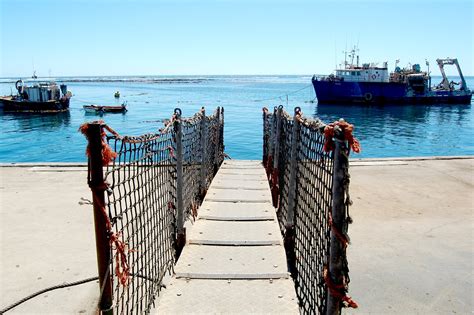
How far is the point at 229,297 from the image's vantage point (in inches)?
148

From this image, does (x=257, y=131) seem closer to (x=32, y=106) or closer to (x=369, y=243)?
(x=32, y=106)

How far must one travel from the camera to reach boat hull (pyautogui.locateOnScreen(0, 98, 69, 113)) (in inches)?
1882

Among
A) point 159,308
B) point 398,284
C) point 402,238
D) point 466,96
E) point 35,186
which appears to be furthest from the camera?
point 466,96

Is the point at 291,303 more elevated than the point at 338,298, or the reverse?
the point at 338,298

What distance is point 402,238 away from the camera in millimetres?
7469

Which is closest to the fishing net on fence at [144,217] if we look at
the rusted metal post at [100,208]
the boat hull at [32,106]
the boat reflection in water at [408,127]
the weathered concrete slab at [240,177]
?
the rusted metal post at [100,208]

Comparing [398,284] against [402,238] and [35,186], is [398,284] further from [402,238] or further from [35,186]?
[35,186]

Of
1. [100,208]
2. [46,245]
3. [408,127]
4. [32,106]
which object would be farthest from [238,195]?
[32,106]

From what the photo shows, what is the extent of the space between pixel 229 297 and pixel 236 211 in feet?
7.80

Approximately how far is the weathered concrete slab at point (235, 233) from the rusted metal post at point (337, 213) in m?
2.25

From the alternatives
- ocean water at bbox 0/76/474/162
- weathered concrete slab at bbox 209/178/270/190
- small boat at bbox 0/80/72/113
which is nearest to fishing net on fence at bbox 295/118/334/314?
weathered concrete slab at bbox 209/178/270/190

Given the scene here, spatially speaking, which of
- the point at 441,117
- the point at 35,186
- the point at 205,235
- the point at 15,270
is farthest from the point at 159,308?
the point at 441,117

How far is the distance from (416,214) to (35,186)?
10121 mm

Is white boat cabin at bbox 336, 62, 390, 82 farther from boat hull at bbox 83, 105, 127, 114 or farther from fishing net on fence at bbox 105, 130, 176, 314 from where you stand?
fishing net on fence at bbox 105, 130, 176, 314
